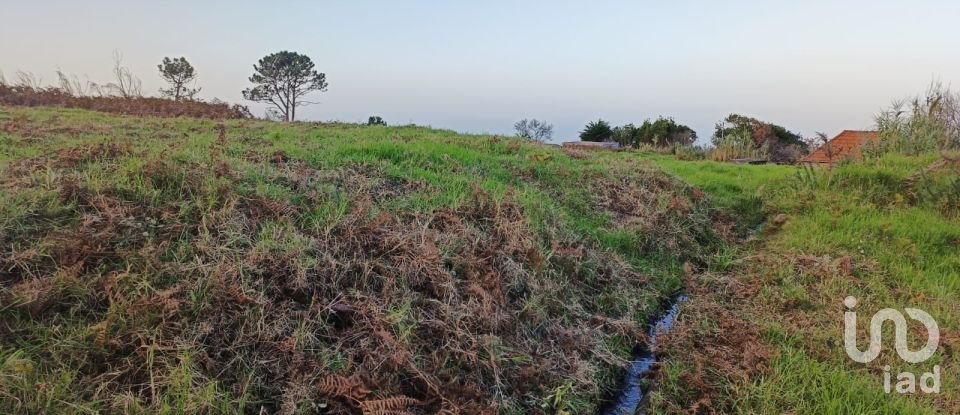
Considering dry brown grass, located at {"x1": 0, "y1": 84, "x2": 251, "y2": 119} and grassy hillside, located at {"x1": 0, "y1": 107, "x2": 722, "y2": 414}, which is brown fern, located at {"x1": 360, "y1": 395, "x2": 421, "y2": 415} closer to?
grassy hillside, located at {"x1": 0, "y1": 107, "x2": 722, "y2": 414}

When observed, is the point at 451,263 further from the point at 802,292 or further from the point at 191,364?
the point at 802,292

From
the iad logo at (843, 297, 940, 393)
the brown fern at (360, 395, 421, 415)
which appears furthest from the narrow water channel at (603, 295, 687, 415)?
the brown fern at (360, 395, 421, 415)

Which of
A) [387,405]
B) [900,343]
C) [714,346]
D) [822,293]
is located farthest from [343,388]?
[822,293]

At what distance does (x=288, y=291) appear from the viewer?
277cm

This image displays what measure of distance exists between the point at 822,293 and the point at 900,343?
838mm

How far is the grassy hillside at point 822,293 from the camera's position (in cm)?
276

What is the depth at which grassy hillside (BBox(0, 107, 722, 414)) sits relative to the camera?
2.20 m

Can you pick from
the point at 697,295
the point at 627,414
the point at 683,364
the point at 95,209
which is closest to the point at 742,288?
the point at 697,295

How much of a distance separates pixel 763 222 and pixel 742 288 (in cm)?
274

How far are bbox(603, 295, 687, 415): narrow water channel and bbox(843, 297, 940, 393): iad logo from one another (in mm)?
1156

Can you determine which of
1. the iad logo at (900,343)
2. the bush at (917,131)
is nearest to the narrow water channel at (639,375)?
the iad logo at (900,343)

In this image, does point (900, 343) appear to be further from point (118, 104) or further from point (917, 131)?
point (118, 104)

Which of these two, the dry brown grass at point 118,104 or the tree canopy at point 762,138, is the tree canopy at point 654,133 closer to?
the tree canopy at point 762,138

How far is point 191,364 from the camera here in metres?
2.21
